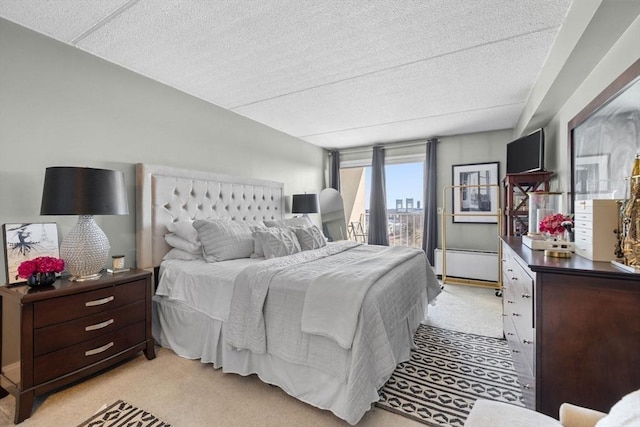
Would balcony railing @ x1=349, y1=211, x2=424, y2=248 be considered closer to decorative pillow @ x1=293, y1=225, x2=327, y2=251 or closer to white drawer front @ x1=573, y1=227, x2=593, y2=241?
decorative pillow @ x1=293, y1=225, x2=327, y2=251

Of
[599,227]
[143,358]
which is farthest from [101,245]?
[599,227]

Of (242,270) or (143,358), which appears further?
(143,358)

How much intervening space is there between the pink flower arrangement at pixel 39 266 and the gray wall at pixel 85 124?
30cm

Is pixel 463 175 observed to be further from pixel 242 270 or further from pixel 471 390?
pixel 242 270

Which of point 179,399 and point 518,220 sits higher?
A: point 518,220

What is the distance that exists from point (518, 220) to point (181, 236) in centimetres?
390

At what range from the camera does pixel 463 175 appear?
4758 mm

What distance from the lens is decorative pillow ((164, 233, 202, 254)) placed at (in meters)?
2.63

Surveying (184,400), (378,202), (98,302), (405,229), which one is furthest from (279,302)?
(405,229)

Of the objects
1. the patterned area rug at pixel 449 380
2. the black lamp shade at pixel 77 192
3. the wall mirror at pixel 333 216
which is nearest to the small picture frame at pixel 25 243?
the black lamp shade at pixel 77 192

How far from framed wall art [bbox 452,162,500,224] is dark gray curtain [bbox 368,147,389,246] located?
1196 mm

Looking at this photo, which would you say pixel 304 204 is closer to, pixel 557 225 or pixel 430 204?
pixel 430 204

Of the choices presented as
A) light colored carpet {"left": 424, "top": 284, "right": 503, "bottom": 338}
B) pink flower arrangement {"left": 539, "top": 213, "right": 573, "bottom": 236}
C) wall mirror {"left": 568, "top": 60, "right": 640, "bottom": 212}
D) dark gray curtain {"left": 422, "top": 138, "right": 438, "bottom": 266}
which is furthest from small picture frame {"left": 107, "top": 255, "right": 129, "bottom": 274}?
dark gray curtain {"left": 422, "top": 138, "right": 438, "bottom": 266}

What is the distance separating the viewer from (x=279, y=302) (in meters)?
1.84
